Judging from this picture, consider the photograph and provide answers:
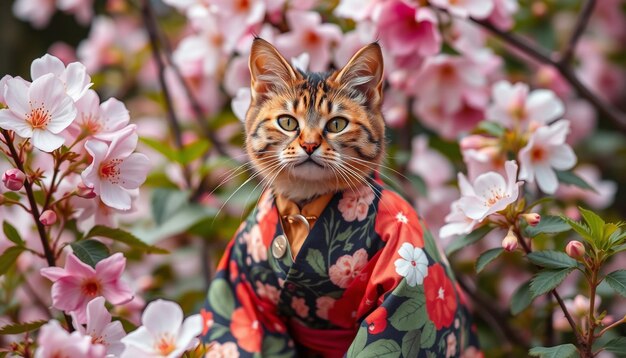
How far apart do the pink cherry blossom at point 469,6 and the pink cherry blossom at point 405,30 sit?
28 mm

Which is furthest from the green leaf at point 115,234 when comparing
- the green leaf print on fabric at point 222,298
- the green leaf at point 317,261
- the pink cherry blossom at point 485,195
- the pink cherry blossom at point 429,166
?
the pink cherry blossom at point 429,166

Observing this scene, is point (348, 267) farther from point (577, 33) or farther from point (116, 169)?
point (577, 33)

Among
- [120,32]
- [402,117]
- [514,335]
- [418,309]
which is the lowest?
[514,335]

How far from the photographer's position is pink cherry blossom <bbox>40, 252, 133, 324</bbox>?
1034 mm

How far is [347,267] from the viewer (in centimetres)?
108

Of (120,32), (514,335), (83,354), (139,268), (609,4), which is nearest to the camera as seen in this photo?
(83,354)

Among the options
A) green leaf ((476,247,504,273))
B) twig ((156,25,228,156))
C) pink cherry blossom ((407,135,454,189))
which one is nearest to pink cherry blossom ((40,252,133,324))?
green leaf ((476,247,504,273))

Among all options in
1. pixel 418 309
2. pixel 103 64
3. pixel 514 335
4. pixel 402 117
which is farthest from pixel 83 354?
pixel 103 64

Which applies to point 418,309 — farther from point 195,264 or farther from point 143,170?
point 195,264

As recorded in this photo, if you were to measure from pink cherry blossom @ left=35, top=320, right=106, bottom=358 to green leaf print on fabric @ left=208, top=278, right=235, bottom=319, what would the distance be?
0.32 metres

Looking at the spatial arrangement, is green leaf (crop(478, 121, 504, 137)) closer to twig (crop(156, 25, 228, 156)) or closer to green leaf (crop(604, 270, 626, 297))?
green leaf (crop(604, 270, 626, 297))

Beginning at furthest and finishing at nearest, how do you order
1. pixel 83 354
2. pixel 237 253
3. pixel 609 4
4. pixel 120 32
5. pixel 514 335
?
1. pixel 120 32
2. pixel 609 4
3. pixel 514 335
4. pixel 237 253
5. pixel 83 354

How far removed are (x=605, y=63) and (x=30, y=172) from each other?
5.93 ft

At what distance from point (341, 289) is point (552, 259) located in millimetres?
280
